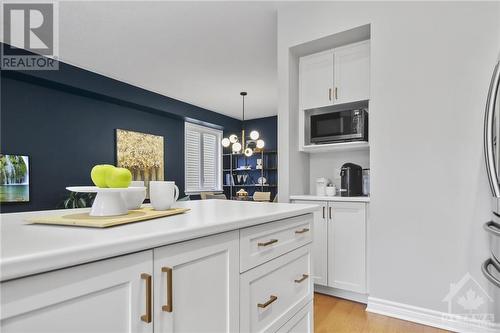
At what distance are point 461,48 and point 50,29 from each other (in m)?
3.96

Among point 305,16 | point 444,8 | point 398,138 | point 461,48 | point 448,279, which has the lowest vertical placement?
point 448,279

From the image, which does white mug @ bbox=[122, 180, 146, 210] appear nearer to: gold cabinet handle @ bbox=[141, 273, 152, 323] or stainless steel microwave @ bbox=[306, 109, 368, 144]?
gold cabinet handle @ bbox=[141, 273, 152, 323]

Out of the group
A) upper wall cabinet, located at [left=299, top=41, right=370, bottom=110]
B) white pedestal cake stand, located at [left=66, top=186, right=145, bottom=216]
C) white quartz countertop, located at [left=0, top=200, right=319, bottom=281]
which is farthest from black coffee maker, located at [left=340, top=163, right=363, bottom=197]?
white pedestal cake stand, located at [left=66, top=186, right=145, bottom=216]

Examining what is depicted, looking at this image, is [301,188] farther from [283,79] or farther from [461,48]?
[461,48]

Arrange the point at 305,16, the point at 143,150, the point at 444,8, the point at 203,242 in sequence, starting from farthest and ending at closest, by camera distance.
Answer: the point at 143,150 → the point at 305,16 → the point at 444,8 → the point at 203,242

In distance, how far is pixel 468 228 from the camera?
6.21 ft

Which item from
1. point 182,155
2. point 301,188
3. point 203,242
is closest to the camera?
point 203,242

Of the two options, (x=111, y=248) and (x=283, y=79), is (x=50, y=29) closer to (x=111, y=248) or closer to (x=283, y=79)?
(x=283, y=79)

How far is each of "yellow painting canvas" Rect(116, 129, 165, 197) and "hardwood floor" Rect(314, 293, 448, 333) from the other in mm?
4136

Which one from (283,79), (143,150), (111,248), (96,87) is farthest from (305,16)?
(143,150)

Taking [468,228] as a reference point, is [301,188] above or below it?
above

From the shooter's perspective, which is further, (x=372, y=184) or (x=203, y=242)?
(x=372, y=184)

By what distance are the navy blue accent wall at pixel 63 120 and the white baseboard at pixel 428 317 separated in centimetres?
439

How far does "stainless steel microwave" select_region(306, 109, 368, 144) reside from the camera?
2555 millimetres
